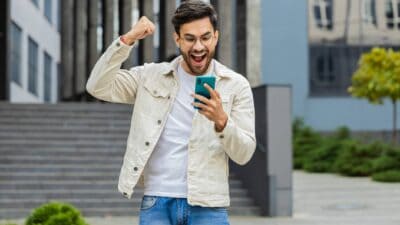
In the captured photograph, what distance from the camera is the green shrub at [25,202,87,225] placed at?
28.1 ft

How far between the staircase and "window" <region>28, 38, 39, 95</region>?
23210 mm

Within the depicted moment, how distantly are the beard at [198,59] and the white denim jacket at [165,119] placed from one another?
11 centimetres

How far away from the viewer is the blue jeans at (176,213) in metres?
3.97

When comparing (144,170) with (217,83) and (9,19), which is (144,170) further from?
(9,19)

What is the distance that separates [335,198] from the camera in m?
19.9

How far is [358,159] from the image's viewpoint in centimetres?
2652

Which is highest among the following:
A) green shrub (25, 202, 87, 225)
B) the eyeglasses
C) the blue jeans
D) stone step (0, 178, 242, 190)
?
the eyeglasses

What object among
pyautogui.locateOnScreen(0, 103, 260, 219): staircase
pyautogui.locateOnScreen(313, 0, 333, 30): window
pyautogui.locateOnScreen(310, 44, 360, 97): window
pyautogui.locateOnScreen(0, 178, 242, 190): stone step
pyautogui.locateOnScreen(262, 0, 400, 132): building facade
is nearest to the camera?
pyautogui.locateOnScreen(0, 103, 260, 219): staircase

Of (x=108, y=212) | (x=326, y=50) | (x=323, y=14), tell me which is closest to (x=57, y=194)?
(x=108, y=212)

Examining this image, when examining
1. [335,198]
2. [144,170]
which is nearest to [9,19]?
[335,198]

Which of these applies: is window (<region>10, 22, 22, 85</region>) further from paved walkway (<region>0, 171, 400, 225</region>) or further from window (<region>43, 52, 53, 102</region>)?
paved walkway (<region>0, 171, 400, 225</region>)

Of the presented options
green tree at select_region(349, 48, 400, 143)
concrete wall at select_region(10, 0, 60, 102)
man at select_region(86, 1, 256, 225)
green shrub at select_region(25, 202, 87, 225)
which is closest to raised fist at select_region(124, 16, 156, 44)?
man at select_region(86, 1, 256, 225)

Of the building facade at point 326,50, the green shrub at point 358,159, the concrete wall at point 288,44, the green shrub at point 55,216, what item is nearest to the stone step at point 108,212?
the green shrub at point 55,216

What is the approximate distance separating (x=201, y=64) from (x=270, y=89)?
479 inches
